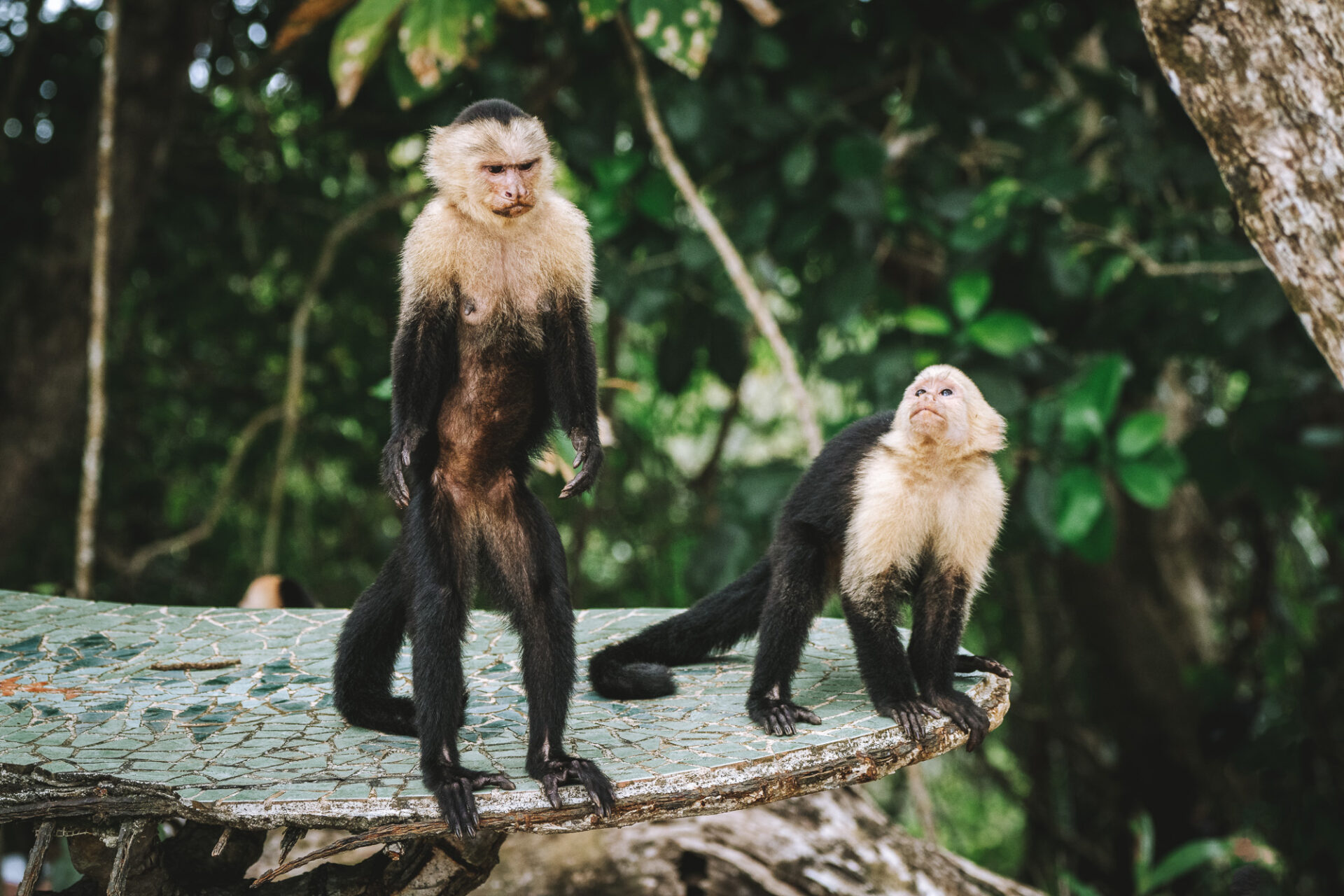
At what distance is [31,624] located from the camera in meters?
2.35

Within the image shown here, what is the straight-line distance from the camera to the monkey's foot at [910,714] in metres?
1.78

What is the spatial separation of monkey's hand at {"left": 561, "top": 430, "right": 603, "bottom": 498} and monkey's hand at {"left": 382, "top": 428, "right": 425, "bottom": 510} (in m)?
0.24

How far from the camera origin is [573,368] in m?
1.83

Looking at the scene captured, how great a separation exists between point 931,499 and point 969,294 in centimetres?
127

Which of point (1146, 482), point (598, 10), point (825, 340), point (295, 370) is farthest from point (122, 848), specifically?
point (825, 340)

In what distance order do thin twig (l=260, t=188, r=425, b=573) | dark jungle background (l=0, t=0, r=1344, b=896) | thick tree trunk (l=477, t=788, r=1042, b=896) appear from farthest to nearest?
thin twig (l=260, t=188, r=425, b=573) < dark jungle background (l=0, t=0, r=1344, b=896) < thick tree trunk (l=477, t=788, r=1042, b=896)

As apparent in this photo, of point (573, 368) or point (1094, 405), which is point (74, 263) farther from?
point (1094, 405)

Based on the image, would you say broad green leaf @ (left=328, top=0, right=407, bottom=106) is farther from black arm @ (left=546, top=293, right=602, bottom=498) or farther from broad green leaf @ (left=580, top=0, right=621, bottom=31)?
black arm @ (left=546, top=293, right=602, bottom=498)

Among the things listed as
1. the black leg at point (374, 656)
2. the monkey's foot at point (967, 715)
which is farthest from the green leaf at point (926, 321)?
the black leg at point (374, 656)

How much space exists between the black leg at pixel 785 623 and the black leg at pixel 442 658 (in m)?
0.49

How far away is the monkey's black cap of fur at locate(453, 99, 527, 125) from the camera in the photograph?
1763 millimetres

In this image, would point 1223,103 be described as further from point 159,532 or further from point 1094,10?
point 159,532

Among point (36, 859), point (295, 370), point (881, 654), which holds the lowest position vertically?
point (36, 859)

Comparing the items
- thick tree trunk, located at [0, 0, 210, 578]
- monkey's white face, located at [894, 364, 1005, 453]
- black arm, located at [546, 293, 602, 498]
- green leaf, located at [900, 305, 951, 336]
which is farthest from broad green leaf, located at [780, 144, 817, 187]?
thick tree trunk, located at [0, 0, 210, 578]
